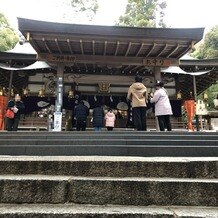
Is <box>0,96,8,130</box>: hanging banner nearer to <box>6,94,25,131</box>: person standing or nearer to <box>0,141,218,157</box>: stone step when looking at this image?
<box>6,94,25,131</box>: person standing

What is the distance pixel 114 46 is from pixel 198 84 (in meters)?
7.94

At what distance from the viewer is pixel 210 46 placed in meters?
32.0

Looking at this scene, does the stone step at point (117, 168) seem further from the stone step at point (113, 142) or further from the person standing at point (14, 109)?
the person standing at point (14, 109)

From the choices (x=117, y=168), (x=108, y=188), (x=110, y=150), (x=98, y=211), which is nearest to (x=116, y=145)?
(x=110, y=150)

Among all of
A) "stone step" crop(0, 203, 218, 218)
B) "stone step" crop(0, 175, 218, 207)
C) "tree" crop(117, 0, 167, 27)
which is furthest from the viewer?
"tree" crop(117, 0, 167, 27)

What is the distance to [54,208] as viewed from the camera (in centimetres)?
242

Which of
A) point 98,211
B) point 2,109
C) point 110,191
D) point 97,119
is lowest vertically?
point 98,211

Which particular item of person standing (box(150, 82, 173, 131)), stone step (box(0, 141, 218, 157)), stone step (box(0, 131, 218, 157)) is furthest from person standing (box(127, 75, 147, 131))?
stone step (box(0, 141, 218, 157))

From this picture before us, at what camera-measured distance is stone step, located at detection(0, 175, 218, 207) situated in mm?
2580

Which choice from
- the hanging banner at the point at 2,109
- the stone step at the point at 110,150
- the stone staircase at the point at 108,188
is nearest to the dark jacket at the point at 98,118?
the hanging banner at the point at 2,109

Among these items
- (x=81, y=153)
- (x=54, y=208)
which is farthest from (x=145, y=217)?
(x=81, y=153)

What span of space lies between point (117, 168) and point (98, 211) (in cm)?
69

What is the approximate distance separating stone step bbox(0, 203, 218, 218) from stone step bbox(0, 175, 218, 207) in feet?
0.23

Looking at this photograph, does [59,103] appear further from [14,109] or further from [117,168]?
[117,168]
